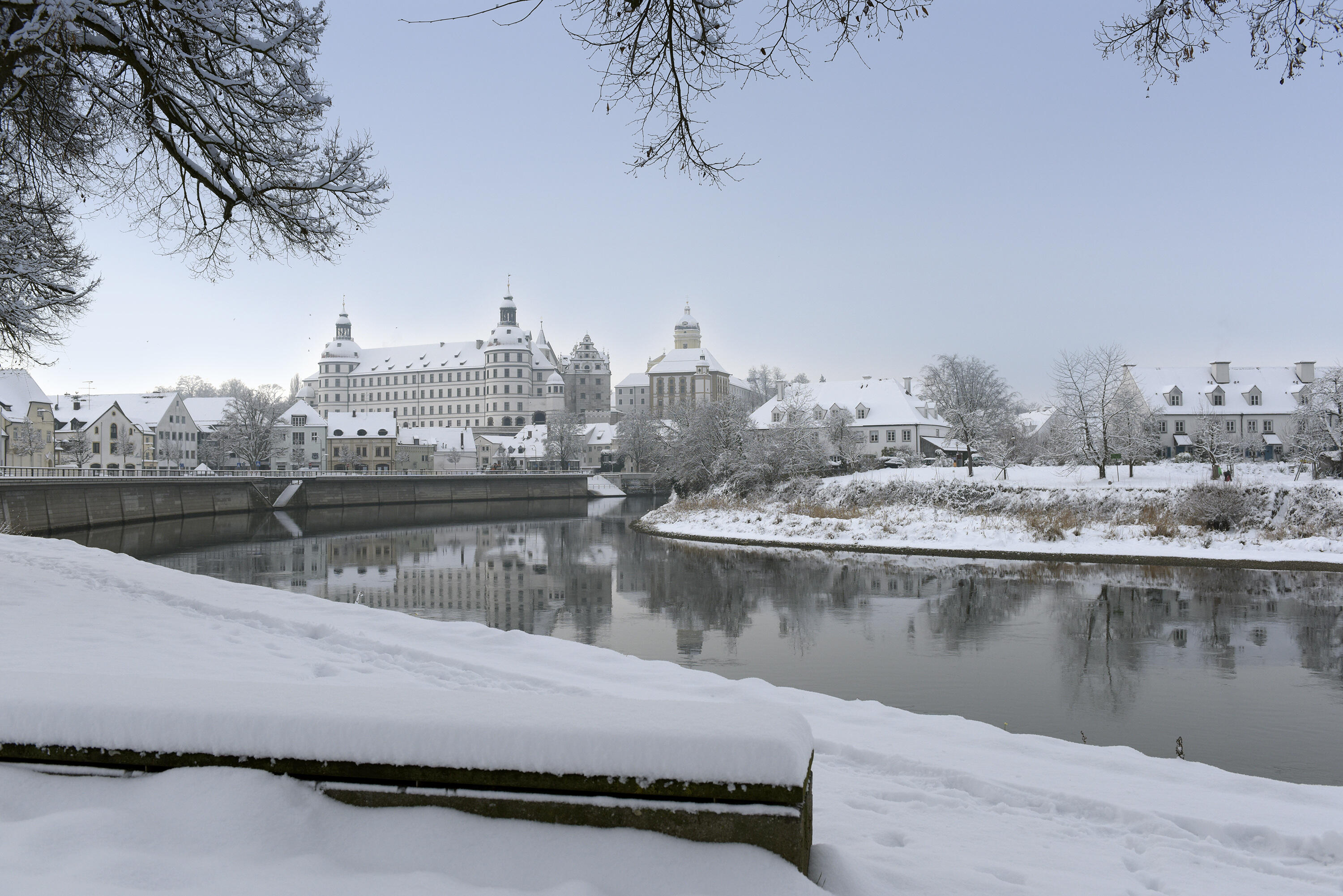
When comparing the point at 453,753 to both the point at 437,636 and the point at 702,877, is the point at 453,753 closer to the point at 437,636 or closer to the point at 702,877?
the point at 702,877

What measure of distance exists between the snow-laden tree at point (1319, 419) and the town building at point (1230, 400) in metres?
3.22

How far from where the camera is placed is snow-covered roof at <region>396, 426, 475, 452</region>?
375ft

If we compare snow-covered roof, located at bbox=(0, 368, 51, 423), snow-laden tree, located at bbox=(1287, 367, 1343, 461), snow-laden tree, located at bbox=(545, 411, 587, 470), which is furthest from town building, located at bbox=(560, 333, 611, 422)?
snow-laden tree, located at bbox=(1287, 367, 1343, 461)

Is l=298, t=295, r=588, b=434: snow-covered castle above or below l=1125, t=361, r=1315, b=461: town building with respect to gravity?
above

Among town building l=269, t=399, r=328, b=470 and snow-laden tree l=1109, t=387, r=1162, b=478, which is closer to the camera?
snow-laden tree l=1109, t=387, r=1162, b=478

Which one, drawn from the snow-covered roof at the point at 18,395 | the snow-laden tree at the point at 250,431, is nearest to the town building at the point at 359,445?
the snow-laden tree at the point at 250,431

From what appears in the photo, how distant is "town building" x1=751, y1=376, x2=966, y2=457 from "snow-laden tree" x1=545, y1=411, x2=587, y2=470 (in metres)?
35.7

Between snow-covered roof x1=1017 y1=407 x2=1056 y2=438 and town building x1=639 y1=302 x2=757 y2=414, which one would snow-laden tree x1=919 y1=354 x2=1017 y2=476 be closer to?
snow-covered roof x1=1017 y1=407 x2=1056 y2=438

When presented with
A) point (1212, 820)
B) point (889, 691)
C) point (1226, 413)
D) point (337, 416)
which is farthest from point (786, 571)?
point (337, 416)

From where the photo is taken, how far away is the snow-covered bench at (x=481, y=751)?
123 inches

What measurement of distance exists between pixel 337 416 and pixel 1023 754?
11230 centimetres

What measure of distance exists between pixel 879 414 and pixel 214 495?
51138 millimetres

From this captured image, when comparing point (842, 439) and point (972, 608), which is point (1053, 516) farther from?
point (842, 439)

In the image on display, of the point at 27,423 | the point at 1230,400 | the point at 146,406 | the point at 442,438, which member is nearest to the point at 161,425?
the point at 146,406
